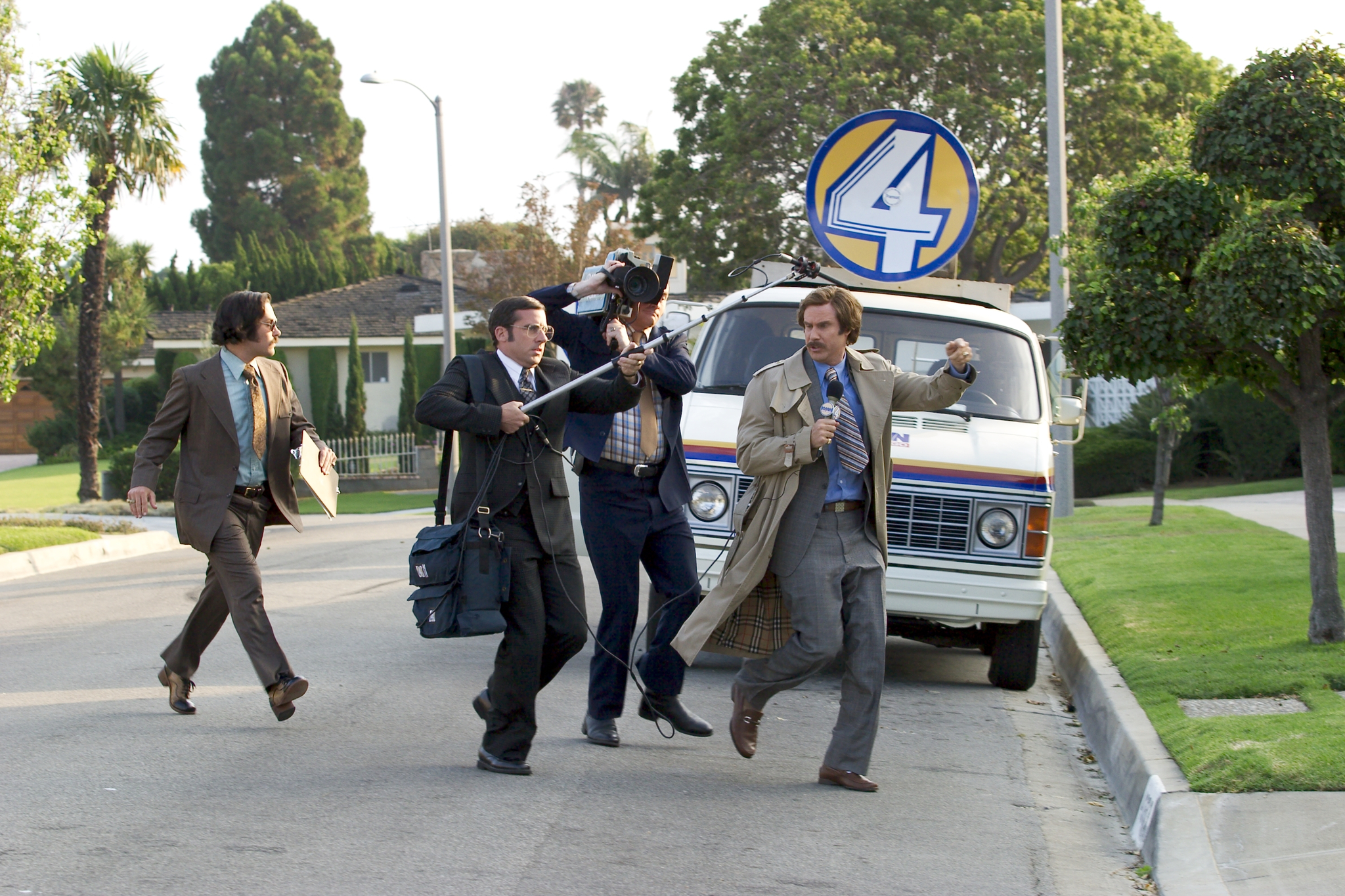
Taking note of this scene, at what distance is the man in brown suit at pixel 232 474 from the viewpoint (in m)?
6.14

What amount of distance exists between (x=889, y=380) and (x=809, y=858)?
1.96 meters

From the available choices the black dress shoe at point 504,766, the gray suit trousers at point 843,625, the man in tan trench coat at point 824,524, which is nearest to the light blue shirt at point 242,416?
the black dress shoe at point 504,766

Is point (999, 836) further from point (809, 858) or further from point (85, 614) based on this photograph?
point (85, 614)

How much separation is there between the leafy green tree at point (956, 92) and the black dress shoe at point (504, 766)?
22.3 m

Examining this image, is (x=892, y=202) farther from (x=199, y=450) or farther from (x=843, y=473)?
(x=199, y=450)

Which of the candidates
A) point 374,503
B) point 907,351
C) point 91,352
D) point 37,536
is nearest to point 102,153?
point 91,352

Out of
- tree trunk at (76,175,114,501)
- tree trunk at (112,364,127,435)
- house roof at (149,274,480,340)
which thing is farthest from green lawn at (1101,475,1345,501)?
tree trunk at (112,364,127,435)

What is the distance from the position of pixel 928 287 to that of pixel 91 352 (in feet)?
69.8

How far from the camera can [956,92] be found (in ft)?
87.1

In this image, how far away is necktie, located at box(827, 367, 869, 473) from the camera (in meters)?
5.44

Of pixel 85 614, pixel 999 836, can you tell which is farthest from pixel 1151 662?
pixel 85 614

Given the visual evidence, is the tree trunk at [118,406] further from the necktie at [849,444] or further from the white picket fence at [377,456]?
the necktie at [849,444]

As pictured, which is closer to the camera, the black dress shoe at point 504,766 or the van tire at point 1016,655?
the black dress shoe at point 504,766

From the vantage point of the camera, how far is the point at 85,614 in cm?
1029
